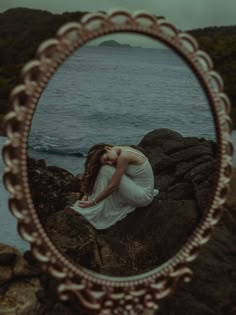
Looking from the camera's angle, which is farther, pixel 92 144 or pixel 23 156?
pixel 92 144

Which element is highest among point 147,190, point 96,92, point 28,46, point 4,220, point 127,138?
point 28,46

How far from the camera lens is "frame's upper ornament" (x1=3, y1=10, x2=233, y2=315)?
875 mm

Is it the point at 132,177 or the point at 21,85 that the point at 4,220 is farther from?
the point at 21,85

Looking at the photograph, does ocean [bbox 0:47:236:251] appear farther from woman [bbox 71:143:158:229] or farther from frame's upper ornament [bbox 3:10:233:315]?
frame's upper ornament [bbox 3:10:233:315]

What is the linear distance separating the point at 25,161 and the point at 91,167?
1.20ft

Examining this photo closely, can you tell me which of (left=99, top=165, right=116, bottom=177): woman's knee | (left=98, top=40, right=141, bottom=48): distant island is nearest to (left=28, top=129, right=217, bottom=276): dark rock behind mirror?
(left=99, top=165, right=116, bottom=177): woman's knee

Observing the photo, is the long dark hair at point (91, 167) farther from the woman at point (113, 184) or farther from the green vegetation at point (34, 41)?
the green vegetation at point (34, 41)

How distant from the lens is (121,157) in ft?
4.05

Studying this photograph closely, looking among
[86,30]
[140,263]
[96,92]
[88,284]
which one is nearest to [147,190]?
Result: [140,263]

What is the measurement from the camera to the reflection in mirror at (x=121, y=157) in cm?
124

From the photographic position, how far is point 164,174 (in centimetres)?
138

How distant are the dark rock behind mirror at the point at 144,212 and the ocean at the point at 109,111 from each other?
4 centimetres

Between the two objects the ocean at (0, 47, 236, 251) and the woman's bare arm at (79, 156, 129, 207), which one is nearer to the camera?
the woman's bare arm at (79, 156, 129, 207)

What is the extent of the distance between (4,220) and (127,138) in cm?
36
